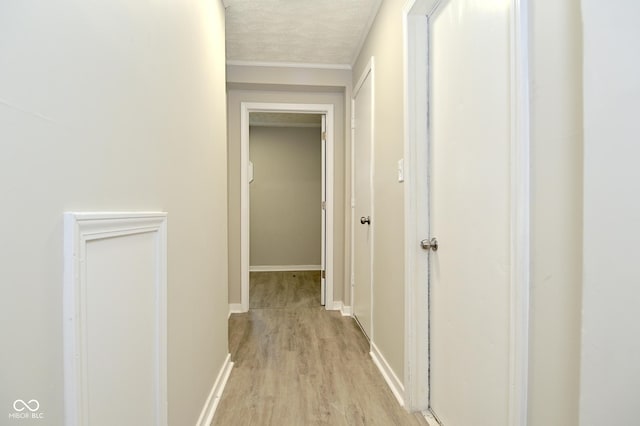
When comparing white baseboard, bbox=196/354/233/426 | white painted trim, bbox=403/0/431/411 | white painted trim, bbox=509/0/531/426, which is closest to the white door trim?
white painted trim, bbox=403/0/431/411

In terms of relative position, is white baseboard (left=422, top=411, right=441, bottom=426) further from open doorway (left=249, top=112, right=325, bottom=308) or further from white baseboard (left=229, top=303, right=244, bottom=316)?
open doorway (left=249, top=112, right=325, bottom=308)

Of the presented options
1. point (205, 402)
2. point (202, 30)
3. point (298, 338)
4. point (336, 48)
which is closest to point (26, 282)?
point (205, 402)

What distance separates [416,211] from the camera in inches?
61.4

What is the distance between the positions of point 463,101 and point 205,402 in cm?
172

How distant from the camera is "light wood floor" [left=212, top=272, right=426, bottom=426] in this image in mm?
1581

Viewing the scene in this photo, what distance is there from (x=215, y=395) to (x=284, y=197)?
3.75 m

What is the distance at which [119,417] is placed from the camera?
750 mm

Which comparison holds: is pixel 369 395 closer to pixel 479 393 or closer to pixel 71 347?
pixel 479 393

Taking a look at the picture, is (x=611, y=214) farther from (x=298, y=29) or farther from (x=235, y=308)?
(x=235, y=308)

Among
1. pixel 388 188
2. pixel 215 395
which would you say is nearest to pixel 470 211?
pixel 388 188

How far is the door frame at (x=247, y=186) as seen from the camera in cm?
314

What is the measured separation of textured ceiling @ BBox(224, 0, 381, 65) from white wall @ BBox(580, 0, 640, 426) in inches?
70.9

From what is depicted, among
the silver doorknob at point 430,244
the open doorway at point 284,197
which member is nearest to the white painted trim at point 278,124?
the open doorway at point 284,197

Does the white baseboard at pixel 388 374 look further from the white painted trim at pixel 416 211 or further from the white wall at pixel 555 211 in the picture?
the white wall at pixel 555 211
